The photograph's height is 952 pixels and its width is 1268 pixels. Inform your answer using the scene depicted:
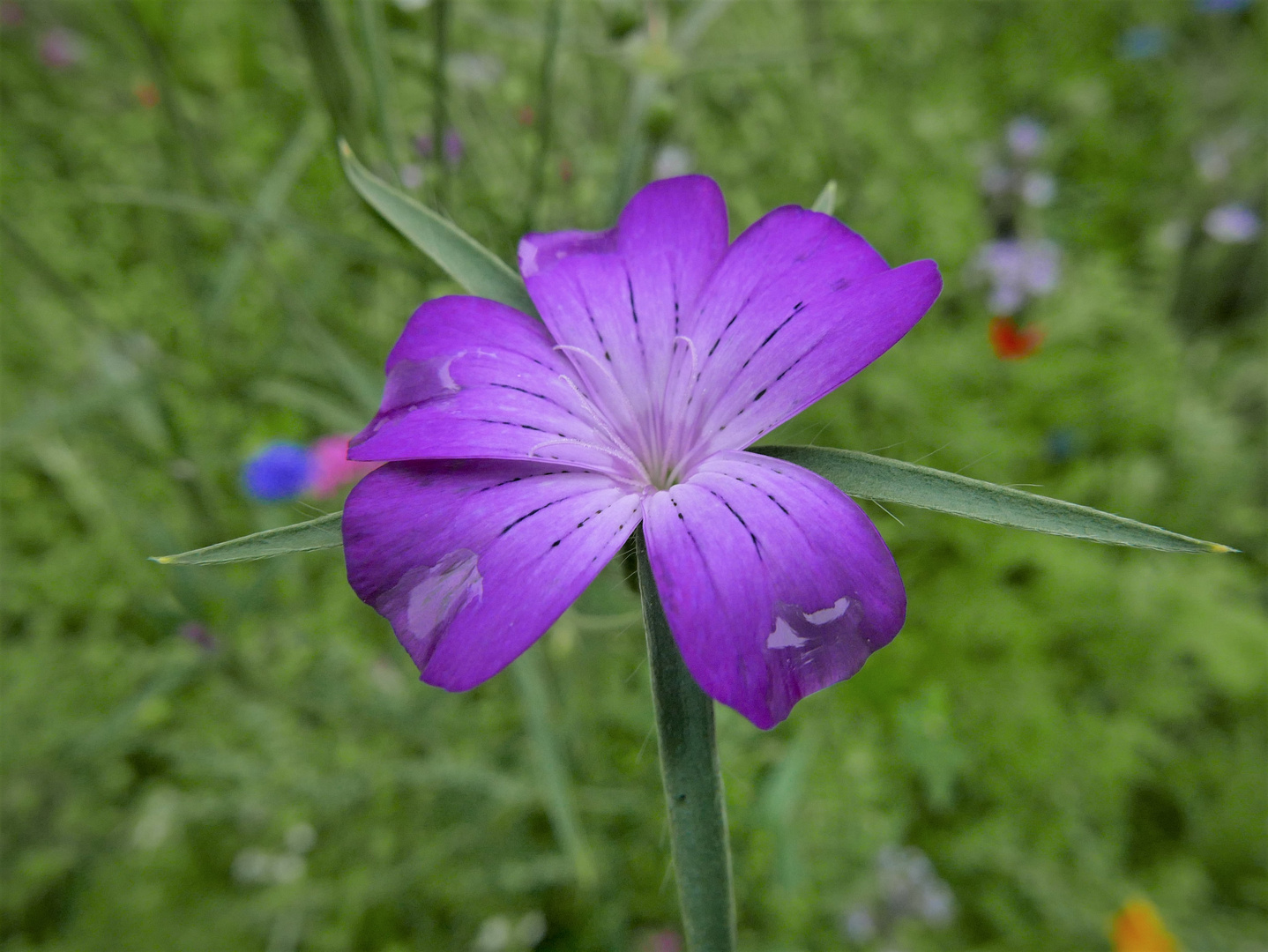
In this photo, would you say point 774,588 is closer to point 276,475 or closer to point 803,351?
point 803,351

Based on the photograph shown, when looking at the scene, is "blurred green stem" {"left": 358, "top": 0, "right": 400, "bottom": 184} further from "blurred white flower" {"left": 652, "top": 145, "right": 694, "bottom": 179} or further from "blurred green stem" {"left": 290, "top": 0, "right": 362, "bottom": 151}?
"blurred white flower" {"left": 652, "top": 145, "right": 694, "bottom": 179}

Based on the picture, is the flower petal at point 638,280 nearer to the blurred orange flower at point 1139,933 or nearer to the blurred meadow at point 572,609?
the blurred meadow at point 572,609

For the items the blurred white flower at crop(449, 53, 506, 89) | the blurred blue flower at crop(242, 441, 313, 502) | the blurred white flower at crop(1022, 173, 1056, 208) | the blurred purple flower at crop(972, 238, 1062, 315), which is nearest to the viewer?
the blurred white flower at crop(449, 53, 506, 89)

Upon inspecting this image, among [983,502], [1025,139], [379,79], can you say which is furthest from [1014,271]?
[983,502]

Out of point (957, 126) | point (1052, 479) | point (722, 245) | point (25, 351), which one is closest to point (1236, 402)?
point (1052, 479)

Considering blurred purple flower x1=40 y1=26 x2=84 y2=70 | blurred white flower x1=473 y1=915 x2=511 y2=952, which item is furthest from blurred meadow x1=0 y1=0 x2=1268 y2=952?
blurred purple flower x1=40 y1=26 x2=84 y2=70

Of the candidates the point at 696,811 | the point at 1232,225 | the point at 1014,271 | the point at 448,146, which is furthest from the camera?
the point at 1232,225

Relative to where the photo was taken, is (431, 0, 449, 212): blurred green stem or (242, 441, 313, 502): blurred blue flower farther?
(242, 441, 313, 502): blurred blue flower

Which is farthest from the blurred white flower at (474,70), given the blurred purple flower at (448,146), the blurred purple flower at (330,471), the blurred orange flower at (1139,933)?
the blurred orange flower at (1139,933)
